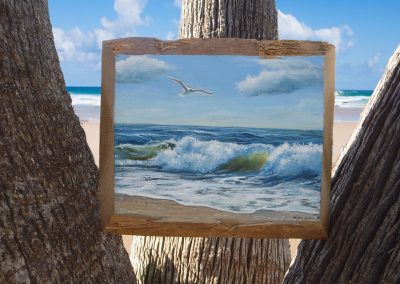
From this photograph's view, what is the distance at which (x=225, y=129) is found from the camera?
2051 mm

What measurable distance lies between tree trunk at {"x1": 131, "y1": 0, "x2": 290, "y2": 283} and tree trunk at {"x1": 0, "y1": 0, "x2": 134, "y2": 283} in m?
1.73

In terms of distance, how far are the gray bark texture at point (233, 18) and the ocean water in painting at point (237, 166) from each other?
2.24 meters

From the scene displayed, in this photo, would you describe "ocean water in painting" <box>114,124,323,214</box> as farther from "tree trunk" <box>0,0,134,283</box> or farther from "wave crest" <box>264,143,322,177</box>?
"tree trunk" <box>0,0,134,283</box>

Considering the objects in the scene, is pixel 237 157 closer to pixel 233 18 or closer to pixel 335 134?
pixel 233 18

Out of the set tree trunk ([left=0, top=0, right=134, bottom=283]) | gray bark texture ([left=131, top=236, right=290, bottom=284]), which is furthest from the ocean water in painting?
gray bark texture ([left=131, top=236, right=290, bottom=284])

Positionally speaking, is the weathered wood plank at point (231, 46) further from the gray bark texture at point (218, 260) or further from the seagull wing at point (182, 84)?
the gray bark texture at point (218, 260)

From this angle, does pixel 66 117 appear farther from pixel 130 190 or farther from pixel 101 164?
pixel 130 190

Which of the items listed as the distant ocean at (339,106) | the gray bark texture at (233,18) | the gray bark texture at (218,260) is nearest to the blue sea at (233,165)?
the gray bark texture at (218,260)

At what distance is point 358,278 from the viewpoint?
1963 mm

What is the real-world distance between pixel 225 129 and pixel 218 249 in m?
2.05

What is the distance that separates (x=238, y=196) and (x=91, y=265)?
61cm

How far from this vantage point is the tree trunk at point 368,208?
193 centimetres

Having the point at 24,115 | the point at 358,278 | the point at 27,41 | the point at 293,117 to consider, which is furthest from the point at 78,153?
the point at 358,278

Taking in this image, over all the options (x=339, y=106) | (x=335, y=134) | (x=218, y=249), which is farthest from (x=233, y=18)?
(x=339, y=106)
